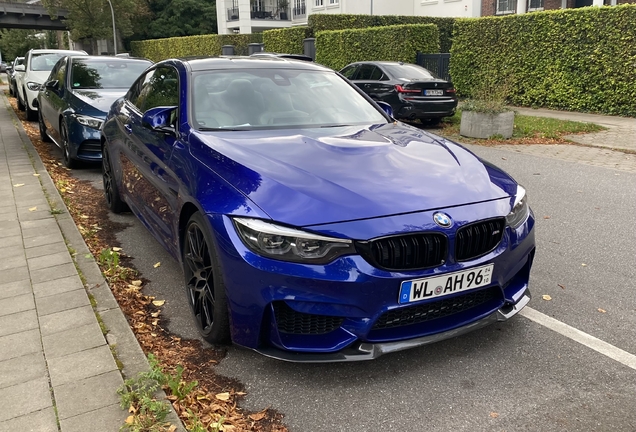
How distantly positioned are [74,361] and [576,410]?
8.55 feet

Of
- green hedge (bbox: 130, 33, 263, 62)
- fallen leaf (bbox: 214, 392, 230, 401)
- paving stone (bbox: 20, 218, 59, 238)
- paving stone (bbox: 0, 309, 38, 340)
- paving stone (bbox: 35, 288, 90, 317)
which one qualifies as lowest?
fallen leaf (bbox: 214, 392, 230, 401)

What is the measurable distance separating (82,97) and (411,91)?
7.45 m

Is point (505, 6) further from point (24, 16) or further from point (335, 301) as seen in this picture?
point (24, 16)

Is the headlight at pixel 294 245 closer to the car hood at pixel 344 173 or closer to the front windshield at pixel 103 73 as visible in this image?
the car hood at pixel 344 173

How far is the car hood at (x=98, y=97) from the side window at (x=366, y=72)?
7.13 metres

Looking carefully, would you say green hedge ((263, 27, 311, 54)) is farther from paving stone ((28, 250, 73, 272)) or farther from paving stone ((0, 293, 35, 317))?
paving stone ((0, 293, 35, 317))

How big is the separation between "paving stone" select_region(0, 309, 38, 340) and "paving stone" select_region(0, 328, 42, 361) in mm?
53

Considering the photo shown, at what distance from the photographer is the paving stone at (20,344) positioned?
3.15 metres

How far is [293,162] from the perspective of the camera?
3.19 metres

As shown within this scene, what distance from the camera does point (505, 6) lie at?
3038 centimetres

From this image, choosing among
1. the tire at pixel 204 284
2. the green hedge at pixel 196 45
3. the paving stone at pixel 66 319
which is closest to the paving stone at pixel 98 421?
the tire at pixel 204 284

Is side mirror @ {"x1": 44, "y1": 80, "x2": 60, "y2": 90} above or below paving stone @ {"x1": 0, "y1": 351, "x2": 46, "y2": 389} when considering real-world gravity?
above

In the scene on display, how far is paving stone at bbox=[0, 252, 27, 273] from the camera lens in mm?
4465

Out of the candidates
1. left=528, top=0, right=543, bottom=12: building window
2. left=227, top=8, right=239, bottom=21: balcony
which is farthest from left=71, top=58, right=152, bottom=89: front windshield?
left=227, top=8, right=239, bottom=21: balcony
